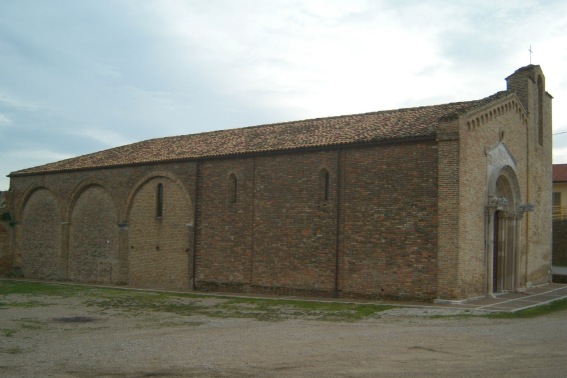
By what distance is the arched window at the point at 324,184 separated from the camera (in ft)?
65.4

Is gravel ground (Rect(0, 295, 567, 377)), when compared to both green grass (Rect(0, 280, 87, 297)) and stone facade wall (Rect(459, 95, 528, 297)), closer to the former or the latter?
stone facade wall (Rect(459, 95, 528, 297))

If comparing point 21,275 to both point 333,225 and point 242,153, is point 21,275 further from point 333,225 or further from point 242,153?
point 333,225

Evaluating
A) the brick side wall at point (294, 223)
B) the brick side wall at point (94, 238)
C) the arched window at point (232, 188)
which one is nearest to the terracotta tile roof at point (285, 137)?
the brick side wall at point (294, 223)

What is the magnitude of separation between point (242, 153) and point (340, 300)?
6854 millimetres

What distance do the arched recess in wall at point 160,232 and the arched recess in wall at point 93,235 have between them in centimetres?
113

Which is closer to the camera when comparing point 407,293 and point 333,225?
point 407,293

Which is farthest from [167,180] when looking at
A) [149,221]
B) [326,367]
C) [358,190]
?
[326,367]

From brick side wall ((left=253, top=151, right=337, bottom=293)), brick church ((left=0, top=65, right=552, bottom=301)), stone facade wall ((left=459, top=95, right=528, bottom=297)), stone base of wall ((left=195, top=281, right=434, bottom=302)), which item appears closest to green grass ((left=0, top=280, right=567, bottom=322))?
stone base of wall ((left=195, top=281, right=434, bottom=302))

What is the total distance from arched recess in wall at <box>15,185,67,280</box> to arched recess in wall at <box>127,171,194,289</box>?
5.11m

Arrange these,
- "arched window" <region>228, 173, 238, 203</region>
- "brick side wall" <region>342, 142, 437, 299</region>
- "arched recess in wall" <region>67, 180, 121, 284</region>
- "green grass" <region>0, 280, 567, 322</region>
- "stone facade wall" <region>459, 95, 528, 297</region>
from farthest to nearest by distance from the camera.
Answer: "arched recess in wall" <region>67, 180, 121, 284</region> → "arched window" <region>228, 173, 238, 203</region> → "brick side wall" <region>342, 142, 437, 299</region> → "stone facade wall" <region>459, 95, 528, 297</region> → "green grass" <region>0, 280, 567, 322</region>

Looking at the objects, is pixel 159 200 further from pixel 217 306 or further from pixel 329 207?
pixel 329 207

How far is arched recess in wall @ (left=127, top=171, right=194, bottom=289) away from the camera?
77.9 feet

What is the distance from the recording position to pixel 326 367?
8836mm

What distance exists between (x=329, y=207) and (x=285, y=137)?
425 centimetres
